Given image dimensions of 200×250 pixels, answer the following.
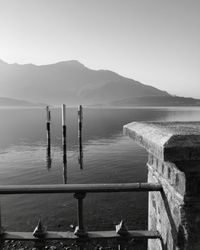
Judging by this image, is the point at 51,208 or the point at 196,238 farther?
the point at 51,208

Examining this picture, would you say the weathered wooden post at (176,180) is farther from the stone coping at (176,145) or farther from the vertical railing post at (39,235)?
the vertical railing post at (39,235)

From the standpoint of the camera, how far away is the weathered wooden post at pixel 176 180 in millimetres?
2006

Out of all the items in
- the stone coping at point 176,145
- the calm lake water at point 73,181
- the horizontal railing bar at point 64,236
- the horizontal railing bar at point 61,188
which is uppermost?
the stone coping at point 176,145

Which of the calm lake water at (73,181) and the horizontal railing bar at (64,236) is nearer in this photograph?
the horizontal railing bar at (64,236)

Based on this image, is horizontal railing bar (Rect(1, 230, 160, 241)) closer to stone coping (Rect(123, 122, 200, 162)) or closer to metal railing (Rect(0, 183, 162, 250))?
metal railing (Rect(0, 183, 162, 250))

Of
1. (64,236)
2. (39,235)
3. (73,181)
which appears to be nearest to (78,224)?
(64,236)

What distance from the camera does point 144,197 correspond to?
17734 millimetres

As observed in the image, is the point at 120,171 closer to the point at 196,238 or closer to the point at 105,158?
the point at 105,158

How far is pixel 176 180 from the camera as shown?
235 centimetres

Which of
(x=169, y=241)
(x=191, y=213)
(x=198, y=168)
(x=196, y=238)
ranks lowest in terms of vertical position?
(x=169, y=241)

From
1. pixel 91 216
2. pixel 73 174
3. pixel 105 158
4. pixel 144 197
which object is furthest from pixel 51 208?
pixel 105 158

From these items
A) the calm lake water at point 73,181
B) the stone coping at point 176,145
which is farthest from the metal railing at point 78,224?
the calm lake water at point 73,181

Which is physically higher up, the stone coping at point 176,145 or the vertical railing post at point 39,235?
the stone coping at point 176,145

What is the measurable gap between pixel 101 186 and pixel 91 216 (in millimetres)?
12989
